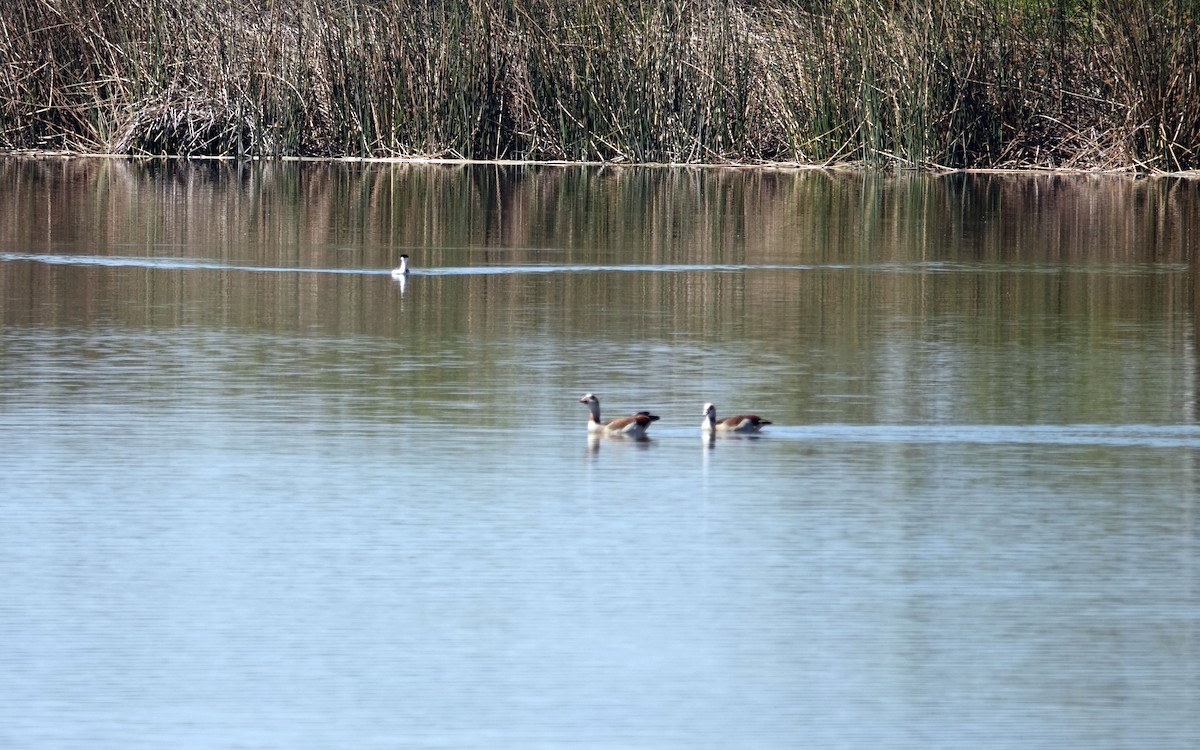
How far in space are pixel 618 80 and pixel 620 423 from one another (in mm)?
20452

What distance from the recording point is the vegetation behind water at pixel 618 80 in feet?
93.2

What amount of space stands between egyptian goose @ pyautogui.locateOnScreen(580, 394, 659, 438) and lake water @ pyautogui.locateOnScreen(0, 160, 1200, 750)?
11 cm

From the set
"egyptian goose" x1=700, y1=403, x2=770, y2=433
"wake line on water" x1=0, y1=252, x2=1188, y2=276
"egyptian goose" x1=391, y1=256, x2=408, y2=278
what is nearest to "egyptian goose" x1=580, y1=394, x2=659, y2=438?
"egyptian goose" x1=700, y1=403, x2=770, y2=433

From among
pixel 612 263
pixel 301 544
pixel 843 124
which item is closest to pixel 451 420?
pixel 301 544

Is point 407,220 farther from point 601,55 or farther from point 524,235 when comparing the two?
point 601,55

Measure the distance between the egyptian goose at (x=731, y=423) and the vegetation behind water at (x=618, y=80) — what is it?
60.7ft

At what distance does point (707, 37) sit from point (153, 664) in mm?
24079

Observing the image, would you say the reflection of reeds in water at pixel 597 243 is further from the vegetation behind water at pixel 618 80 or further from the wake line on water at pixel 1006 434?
the wake line on water at pixel 1006 434

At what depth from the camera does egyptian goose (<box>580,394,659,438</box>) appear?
31.8ft

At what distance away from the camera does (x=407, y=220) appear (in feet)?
71.3

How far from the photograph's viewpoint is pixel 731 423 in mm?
9734

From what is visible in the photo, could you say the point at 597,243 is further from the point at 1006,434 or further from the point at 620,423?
the point at 620,423

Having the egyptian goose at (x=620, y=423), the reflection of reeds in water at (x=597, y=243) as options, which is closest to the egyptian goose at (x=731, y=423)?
the egyptian goose at (x=620, y=423)

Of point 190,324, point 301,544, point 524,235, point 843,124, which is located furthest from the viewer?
point 843,124
